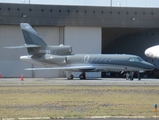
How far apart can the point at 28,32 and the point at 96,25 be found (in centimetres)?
1028

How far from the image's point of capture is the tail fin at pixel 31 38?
5128cm

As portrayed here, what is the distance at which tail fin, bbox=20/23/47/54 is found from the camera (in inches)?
2019

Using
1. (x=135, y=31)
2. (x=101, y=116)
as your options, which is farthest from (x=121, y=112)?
(x=135, y=31)

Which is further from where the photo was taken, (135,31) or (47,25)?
(135,31)

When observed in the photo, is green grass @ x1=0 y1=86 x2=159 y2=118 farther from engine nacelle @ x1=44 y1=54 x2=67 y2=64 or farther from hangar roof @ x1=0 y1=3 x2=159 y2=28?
hangar roof @ x1=0 y1=3 x2=159 y2=28

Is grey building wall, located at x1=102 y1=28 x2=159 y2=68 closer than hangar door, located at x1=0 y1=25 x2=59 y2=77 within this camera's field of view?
No

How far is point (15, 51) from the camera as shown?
2237 inches

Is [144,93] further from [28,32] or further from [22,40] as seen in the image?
[22,40]

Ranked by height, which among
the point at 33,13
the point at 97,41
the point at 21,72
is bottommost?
the point at 21,72

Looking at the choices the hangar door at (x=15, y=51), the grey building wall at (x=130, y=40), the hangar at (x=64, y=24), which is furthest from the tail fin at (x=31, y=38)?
the grey building wall at (x=130, y=40)

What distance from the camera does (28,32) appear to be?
51406mm

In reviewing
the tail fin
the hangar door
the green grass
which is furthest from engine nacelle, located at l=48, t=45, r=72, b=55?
the green grass

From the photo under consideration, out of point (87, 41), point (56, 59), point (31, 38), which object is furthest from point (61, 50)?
point (87, 41)

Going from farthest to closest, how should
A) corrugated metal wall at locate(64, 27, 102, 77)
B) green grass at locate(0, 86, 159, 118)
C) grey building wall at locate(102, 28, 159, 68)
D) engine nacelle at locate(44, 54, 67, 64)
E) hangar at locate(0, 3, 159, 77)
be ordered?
grey building wall at locate(102, 28, 159, 68), corrugated metal wall at locate(64, 27, 102, 77), hangar at locate(0, 3, 159, 77), engine nacelle at locate(44, 54, 67, 64), green grass at locate(0, 86, 159, 118)
